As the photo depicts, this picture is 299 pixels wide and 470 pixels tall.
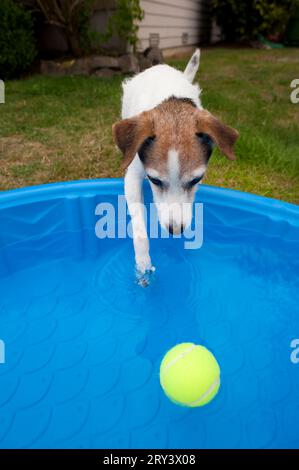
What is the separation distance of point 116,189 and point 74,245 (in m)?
0.72

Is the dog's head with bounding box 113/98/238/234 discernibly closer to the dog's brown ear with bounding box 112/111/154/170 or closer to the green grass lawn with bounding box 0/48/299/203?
the dog's brown ear with bounding box 112/111/154/170

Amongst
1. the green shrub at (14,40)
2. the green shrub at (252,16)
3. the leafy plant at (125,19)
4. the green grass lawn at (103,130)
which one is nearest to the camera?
the green grass lawn at (103,130)

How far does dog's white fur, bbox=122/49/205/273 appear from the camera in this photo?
9.20ft

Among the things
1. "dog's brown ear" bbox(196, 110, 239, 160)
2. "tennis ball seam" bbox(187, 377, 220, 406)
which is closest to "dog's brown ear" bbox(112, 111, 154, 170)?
"dog's brown ear" bbox(196, 110, 239, 160)

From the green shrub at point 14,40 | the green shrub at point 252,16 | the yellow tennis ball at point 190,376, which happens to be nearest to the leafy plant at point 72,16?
the green shrub at point 14,40

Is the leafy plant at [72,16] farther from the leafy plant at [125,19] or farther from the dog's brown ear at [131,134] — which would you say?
the dog's brown ear at [131,134]

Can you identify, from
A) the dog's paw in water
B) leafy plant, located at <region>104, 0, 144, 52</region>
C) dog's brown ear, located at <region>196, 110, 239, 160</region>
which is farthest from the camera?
leafy plant, located at <region>104, 0, 144, 52</region>

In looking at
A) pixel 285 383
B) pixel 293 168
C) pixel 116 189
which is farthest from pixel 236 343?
pixel 293 168

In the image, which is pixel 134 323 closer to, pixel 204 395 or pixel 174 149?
pixel 204 395

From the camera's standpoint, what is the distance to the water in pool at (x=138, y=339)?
8.65 ft

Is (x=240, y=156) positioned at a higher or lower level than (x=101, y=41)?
lower

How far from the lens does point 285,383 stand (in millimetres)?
2914

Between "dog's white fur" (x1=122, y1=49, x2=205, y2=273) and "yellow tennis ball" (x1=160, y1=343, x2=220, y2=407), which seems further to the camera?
"dog's white fur" (x1=122, y1=49, x2=205, y2=273)

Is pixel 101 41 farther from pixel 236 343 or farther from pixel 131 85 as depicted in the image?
pixel 236 343
